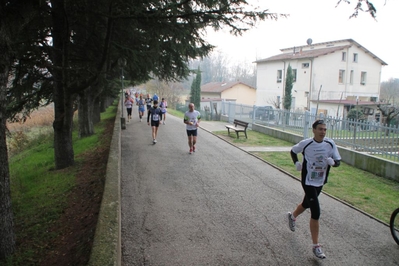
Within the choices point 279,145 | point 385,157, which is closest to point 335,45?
point 279,145

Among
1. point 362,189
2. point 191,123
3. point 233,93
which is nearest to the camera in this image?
point 362,189

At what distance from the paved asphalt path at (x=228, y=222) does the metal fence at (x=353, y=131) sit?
3.16 metres

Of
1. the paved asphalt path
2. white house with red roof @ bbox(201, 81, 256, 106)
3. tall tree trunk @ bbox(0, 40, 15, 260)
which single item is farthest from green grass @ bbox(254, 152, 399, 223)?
white house with red roof @ bbox(201, 81, 256, 106)

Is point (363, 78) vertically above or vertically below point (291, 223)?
above

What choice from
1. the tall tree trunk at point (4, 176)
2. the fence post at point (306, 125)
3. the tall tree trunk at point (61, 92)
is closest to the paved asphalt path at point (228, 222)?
the tall tree trunk at point (4, 176)

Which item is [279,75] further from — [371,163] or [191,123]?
[371,163]

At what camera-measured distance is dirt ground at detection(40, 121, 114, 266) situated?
4.53m

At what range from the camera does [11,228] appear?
4973mm

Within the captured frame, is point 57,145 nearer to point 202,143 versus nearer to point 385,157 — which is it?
point 202,143

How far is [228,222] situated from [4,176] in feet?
11.6

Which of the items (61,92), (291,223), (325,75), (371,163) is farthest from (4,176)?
(325,75)

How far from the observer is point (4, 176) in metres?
4.77

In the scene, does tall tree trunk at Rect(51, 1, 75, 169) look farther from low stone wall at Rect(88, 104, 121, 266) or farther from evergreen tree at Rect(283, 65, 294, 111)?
evergreen tree at Rect(283, 65, 294, 111)

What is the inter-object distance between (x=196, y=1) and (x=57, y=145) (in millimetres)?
5826
